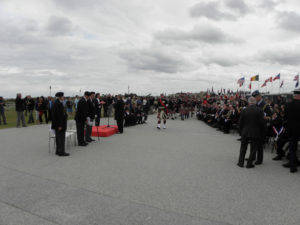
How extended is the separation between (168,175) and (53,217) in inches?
111

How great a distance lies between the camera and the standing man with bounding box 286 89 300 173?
607 cm

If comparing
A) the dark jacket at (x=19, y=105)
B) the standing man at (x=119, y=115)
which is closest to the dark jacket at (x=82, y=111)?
the standing man at (x=119, y=115)

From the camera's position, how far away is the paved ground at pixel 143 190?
3.69 metres

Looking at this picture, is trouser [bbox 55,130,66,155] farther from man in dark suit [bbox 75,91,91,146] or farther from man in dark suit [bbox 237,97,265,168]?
man in dark suit [bbox 237,97,265,168]

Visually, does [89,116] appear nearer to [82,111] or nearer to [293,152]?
[82,111]

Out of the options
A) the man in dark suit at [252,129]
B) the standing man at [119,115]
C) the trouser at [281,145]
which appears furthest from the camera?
the standing man at [119,115]

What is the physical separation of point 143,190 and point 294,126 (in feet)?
14.0

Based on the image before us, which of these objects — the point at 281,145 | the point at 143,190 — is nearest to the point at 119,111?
the point at 281,145

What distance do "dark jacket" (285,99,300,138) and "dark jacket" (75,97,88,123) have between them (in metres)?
7.01

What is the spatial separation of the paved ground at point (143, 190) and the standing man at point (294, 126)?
0.33m

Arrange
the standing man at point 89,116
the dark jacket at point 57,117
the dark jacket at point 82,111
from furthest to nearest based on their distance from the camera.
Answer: the standing man at point 89,116
the dark jacket at point 82,111
the dark jacket at point 57,117

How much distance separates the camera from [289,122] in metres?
6.27

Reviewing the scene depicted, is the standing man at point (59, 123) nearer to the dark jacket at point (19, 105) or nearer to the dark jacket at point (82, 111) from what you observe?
the dark jacket at point (82, 111)

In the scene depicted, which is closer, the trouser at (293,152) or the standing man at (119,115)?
the trouser at (293,152)
